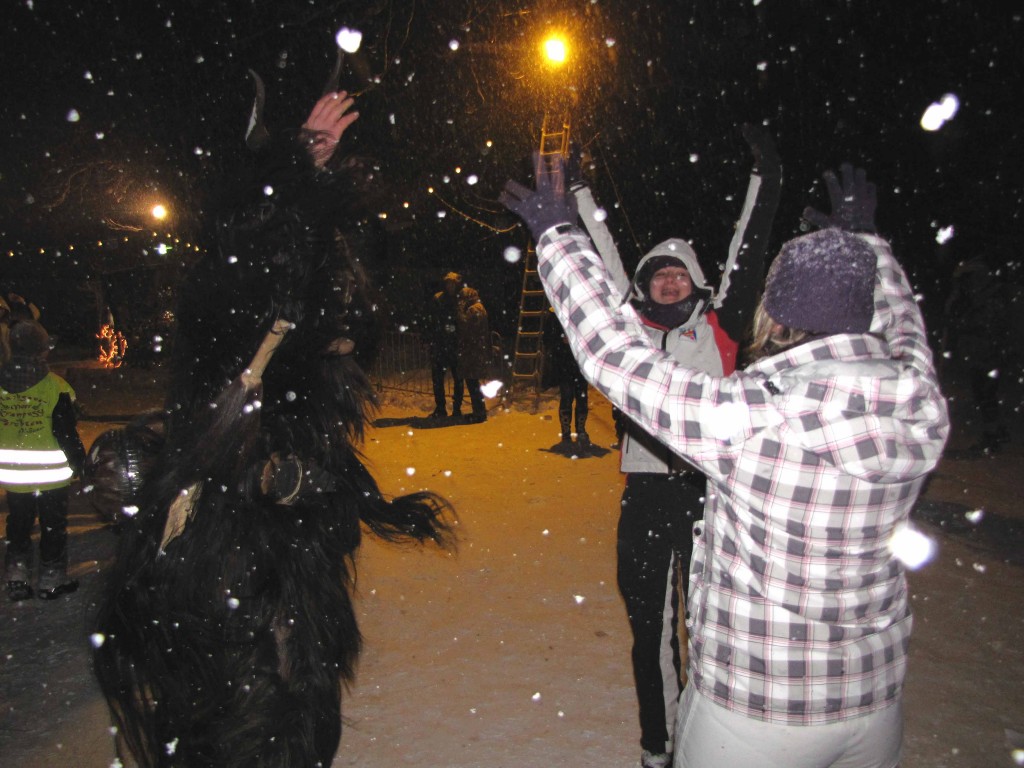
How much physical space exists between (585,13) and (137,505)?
12879 millimetres

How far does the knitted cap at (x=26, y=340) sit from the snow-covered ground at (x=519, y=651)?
1.51m

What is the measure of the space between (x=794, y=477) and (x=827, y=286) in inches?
16.5

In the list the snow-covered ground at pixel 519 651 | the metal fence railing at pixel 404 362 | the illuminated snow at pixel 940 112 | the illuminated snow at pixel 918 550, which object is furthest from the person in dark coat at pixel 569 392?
the illuminated snow at pixel 940 112

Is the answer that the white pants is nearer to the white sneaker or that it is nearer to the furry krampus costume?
the white sneaker

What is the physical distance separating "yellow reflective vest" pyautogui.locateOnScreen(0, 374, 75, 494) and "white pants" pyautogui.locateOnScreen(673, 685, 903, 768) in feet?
14.1

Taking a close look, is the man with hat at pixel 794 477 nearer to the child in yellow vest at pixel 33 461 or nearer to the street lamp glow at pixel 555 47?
the child in yellow vest at pixel 33 461

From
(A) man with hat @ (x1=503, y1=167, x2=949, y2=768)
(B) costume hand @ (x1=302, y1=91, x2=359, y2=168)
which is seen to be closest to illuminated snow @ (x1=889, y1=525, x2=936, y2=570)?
(A) man with hat @ (x1=503, y1=167, x2=949, y2=768)

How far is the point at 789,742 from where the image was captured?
5.11ft

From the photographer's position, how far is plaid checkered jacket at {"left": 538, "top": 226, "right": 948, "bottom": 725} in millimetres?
1405

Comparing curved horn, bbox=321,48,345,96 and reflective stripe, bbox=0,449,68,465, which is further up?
curved horn, bbox=321,48,345,96

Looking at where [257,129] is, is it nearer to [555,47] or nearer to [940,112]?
[555,47]

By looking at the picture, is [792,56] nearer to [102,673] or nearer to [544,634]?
[544,634]

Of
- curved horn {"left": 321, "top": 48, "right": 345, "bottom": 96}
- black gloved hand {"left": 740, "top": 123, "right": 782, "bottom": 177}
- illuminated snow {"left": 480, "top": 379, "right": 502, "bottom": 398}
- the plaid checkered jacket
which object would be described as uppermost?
curved horn {"left": 321, "top": 48, "right": 345, "bottom": 96}

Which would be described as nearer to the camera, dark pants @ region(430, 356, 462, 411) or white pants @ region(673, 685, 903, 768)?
white pants @ region(673, 685, 903, 768)
